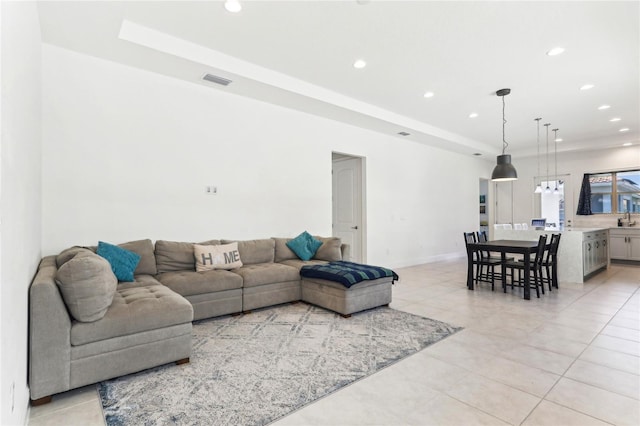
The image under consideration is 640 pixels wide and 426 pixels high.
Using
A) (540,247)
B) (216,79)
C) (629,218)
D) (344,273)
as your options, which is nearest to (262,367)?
(344,273)

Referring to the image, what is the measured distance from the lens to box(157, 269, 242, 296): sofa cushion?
3.44 metres

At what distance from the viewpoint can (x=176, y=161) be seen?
4.18 m

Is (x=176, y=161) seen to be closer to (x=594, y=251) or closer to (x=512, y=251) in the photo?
(x=512, y=251)

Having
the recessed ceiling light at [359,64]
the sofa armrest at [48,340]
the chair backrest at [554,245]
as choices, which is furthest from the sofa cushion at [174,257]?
the chair backrest at [554,245]

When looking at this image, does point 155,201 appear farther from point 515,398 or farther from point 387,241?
point 387,241

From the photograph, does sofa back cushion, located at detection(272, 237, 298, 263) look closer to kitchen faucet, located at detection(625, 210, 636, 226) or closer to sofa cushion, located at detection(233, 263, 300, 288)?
sofa cushion, located at detection(233, 263, 300, 288)

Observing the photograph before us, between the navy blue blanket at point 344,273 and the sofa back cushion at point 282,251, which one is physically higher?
the sofa back cushion at point 282,251

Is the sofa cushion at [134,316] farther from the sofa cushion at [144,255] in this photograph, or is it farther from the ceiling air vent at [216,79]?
the ceiling air vent at [216,79]

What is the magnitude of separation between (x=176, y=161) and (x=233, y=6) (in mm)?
2027

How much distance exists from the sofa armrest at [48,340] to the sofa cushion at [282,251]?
9.42 ft

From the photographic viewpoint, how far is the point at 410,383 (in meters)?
2.33

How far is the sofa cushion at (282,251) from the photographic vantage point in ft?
15.9

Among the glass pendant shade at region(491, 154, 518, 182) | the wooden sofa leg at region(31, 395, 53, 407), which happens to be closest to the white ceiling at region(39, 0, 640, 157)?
the glass pendant shade at region(491, 154, 518, 182)

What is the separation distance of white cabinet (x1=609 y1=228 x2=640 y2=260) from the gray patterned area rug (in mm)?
7404
